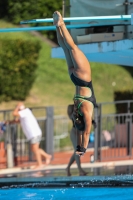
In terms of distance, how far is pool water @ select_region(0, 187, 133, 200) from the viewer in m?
9.68

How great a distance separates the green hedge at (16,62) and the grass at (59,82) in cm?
103

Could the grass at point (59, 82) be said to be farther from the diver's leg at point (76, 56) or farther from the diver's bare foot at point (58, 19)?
the diver's bare foot at point (58, 19)

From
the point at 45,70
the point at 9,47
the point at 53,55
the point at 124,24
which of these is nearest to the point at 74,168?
the point at 53,55

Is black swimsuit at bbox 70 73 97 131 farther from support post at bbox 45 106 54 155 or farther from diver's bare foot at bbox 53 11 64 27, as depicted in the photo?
support post at bbox 45 106 54 155

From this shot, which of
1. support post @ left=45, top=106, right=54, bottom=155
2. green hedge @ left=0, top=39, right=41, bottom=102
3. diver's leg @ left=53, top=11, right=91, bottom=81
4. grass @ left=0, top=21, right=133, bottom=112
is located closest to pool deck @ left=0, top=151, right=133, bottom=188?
support post @ left=45, top=106, right=54, bottom=155

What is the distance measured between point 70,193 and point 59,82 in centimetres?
1719

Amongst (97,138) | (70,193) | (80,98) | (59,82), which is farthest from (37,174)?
(59,82)

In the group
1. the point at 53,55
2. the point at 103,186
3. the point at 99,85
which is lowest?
the point at 99,85

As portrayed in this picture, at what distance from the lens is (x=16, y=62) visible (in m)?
23.6

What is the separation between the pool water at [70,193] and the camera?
31.8 ft

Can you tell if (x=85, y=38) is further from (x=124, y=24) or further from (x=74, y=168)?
(x=74, y=168)

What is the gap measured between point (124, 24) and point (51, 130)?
14.7 ft

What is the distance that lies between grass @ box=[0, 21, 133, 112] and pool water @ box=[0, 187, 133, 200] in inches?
548

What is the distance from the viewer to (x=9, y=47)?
23.7m
